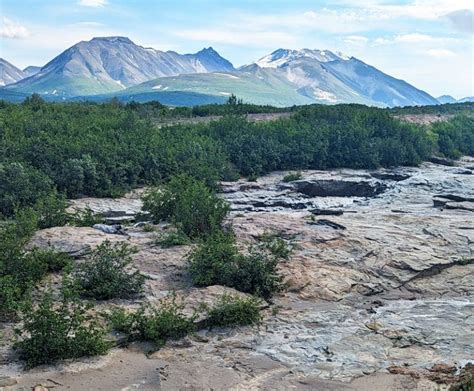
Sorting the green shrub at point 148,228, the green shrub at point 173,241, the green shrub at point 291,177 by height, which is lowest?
the green shrub at point 148,228

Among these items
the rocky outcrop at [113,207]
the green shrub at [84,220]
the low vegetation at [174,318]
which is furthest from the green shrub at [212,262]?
the rocky outcrop at [113,207]

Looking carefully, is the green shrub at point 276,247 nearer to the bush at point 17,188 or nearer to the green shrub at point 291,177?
the bush at point 17,188

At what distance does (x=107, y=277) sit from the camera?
12.5 metres

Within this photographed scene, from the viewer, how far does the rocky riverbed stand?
9.59m

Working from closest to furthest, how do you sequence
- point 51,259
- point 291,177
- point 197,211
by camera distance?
point 51,259 → point 197,211 → point 291,177

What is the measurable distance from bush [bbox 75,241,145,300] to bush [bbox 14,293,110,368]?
1.91m

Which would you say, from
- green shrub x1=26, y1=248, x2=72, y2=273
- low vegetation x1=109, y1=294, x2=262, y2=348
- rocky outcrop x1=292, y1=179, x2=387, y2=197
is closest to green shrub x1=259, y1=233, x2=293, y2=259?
low vegetation x1=109, y1=294, x2=262, y2=348

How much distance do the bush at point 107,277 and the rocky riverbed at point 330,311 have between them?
1.48ft

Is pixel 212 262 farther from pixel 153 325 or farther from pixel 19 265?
pixel 19 265

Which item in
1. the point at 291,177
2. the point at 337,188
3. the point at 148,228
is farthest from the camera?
the point at 291,177

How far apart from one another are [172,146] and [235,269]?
1677cm

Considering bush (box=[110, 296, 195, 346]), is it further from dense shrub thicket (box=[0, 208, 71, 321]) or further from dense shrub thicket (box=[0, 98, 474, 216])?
dense shrub thicket (box=[0, 98, 474, 216])

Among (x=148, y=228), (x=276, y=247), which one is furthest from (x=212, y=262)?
(x=148, y=228)

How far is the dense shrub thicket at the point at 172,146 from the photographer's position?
78.1 feet
